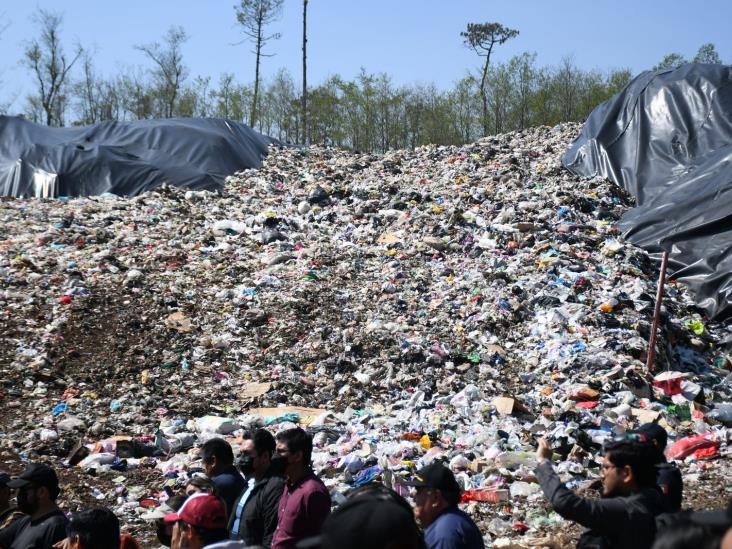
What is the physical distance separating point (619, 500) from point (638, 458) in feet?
0.58

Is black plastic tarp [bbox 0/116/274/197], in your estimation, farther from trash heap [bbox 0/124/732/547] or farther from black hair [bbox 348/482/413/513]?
black hair [bbox 348/482/413/513]

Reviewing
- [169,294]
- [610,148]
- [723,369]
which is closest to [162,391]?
[169,294]

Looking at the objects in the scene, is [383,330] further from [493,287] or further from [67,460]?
[67,460]

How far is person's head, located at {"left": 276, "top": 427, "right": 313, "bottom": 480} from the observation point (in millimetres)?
3258

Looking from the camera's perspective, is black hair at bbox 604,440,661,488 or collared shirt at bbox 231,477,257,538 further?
collared shirt at bbox 231,477,257,538

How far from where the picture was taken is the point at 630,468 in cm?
262

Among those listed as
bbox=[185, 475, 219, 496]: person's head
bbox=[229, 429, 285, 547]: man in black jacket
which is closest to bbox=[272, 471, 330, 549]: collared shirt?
bbox=[229, 429, 285, 547]: man in black jacket

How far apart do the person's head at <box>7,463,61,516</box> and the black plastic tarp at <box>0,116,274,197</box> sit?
10956 mm

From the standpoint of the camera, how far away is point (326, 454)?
6.26 m

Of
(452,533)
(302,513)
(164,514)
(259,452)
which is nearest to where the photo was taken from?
(452,533)

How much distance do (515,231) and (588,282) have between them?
1863 millimetres

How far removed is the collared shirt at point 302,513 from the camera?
3.15 meters

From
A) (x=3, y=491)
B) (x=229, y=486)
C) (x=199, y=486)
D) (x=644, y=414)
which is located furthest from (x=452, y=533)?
(x=644, y=414)

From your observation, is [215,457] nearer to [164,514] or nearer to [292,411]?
[164,514]
